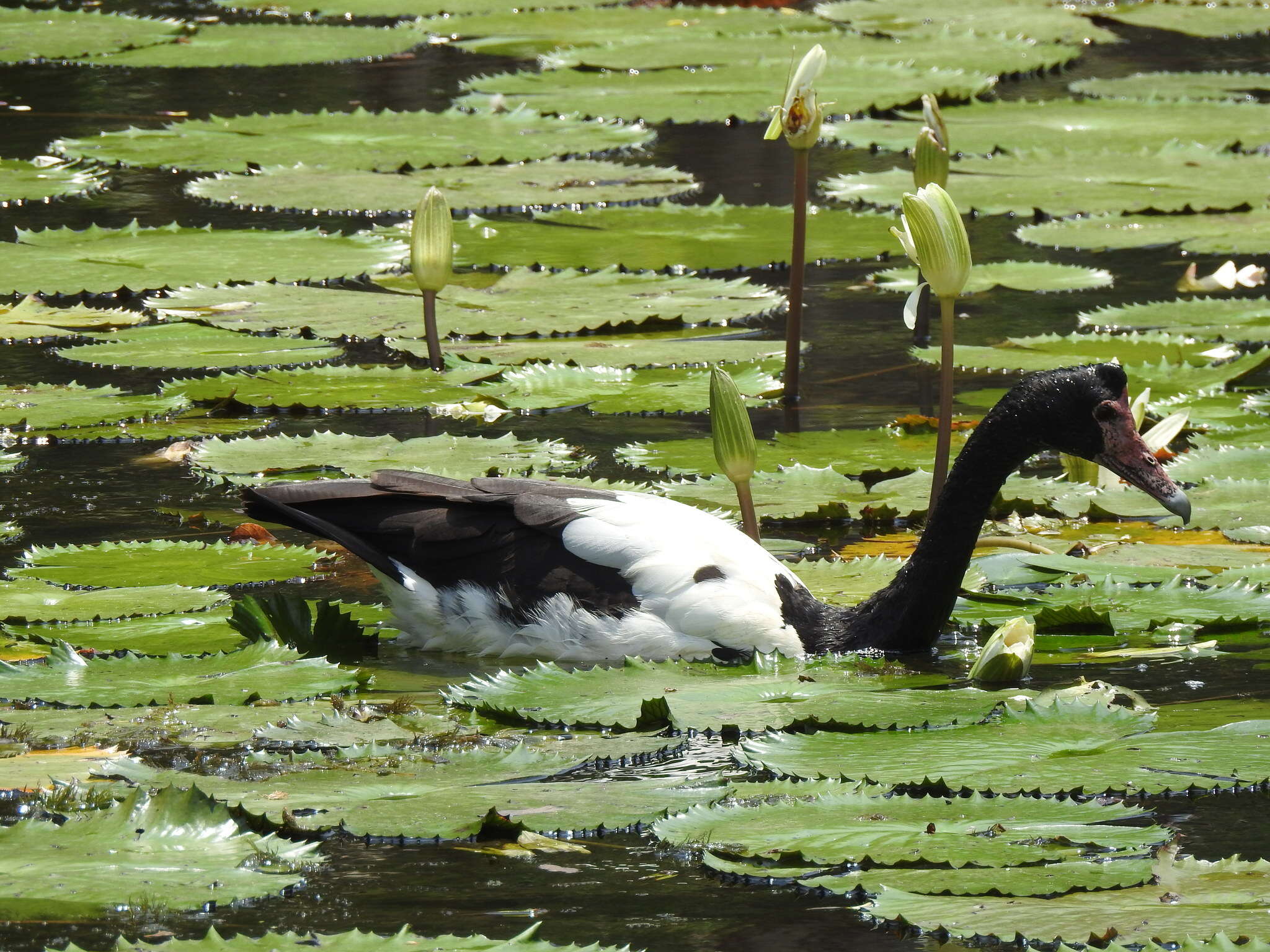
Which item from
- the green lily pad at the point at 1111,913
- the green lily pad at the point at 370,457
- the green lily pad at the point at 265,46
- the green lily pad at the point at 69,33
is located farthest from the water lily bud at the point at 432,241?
the green lily pad at the point at 69,33

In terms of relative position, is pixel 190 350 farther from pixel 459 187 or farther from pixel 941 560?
pixel 941 560

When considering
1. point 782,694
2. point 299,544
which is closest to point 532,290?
point 299,544

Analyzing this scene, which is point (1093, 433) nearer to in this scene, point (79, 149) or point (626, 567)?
point (626, 567)

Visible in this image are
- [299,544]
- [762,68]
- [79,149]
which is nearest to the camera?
[299,544]

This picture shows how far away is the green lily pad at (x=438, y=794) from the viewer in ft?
8.91

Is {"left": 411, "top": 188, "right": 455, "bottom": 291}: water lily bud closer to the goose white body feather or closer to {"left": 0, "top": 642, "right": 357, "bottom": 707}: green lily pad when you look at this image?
the goose white body feather

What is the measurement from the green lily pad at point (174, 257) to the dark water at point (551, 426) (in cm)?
48

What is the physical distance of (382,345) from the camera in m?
6.27

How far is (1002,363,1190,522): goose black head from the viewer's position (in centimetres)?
381

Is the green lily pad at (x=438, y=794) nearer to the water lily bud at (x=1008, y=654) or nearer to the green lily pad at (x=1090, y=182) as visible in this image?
the water lily bud at (x=1008, y=654)

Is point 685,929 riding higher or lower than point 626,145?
lower

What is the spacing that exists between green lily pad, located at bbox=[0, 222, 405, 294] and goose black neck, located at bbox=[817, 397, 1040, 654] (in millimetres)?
3223

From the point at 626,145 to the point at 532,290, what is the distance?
101 inches

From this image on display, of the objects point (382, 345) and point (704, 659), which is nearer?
point (704, 659)
